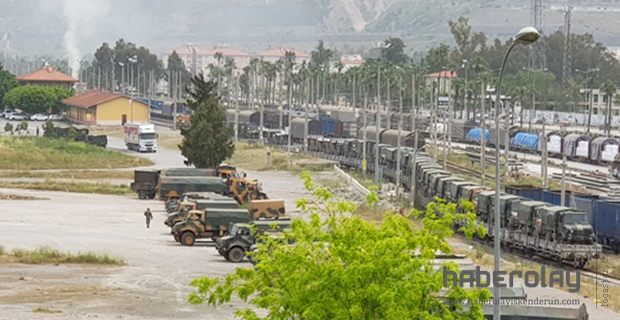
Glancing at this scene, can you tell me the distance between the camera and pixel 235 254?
57531mm

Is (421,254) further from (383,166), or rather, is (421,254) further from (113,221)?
(383,166)

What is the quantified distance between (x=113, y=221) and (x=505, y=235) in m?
21.7

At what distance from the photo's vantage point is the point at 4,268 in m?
53.7

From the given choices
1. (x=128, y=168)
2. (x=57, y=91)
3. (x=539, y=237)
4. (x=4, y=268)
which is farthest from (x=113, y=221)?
(x=57, y=91)

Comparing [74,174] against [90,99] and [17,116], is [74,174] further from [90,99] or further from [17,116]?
[17,116]

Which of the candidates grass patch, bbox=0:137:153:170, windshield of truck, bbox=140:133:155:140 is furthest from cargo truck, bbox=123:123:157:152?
grass patch, bbox=0:137:153:170

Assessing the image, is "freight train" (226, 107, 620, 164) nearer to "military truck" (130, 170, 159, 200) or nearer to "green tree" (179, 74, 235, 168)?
"green tree" (179, 74, 235, 168)

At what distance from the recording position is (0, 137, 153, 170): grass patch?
371ft

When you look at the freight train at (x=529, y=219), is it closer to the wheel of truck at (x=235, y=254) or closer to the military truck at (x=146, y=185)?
the wheel of truck at (x=235, y=254)

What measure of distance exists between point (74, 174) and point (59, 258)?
50659 millimetres

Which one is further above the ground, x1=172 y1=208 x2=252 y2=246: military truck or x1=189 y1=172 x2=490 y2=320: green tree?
x1=189 y1=172 x2=490 y2=320: green tree

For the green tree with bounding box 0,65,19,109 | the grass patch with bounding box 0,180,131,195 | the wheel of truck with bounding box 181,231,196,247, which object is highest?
the green tree with bounding box 0,65,19,109

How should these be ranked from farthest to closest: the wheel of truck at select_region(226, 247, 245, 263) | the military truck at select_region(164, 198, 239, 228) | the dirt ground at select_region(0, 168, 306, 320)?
the military truck at select_region(164, 198, 239, 228)
the wheel of truck at select_region(226, 247, 245, 263)
the dirt ground at select_region(0, 168, 306, 320)

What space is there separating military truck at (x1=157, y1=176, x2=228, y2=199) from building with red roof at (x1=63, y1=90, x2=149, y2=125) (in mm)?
90479
